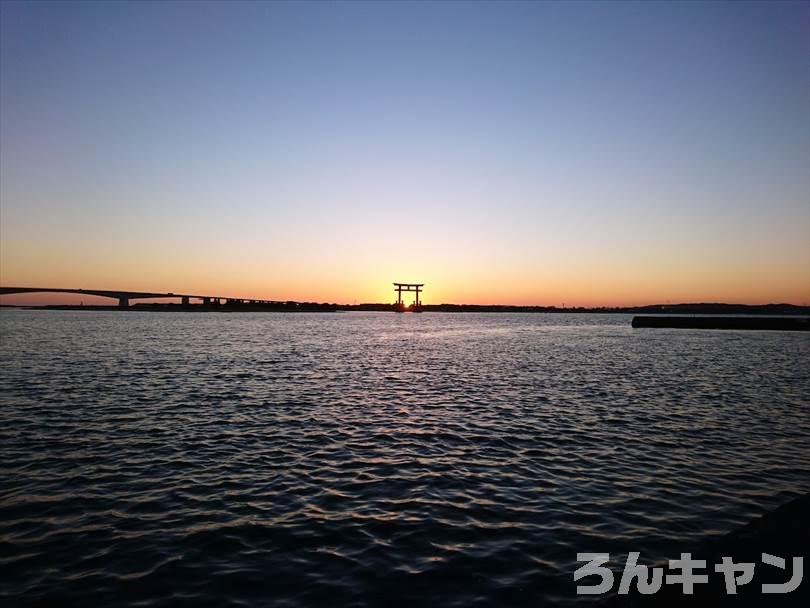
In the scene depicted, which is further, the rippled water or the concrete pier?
the concrete pier

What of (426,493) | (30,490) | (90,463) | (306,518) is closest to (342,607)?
(306,518)

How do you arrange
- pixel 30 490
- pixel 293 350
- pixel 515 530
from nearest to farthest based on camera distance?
pixel 515 530 < pixel 30 490 < pixel 293 350

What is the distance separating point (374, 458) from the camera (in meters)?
14.5

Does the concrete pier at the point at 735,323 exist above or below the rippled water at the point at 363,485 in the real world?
above

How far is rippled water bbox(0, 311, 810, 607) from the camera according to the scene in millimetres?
7828

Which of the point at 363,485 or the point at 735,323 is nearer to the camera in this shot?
the point at 363,485

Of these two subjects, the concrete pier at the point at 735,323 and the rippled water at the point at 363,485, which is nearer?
the rippled water at the point at 363,485

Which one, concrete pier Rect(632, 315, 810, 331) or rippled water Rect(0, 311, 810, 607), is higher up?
concrete pier Rect(632, 315, 810, 331)

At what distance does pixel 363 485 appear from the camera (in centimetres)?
1212

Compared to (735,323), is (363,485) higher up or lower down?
lower down

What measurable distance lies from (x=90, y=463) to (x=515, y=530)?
11.6 meters

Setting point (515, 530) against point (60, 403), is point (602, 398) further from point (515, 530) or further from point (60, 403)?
point (60, 403)

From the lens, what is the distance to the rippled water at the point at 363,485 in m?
7.83

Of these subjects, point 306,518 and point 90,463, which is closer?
point 306,518
